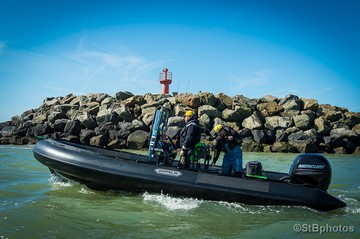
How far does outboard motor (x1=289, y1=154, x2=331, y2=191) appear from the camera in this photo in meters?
5.99

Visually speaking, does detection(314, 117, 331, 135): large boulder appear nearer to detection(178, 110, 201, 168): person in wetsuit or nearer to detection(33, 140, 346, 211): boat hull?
detection(33, 140, 346, 211): boat hull

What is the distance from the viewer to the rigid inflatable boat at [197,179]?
5926mm

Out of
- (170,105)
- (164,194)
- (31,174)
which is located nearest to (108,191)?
(164,194)

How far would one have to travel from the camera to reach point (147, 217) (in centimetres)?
523

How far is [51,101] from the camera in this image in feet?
99.3

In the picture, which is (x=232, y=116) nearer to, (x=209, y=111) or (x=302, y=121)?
(x=209, y=111)

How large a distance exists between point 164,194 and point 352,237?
3.40m

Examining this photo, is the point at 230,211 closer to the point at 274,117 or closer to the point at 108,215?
the point at 108,215

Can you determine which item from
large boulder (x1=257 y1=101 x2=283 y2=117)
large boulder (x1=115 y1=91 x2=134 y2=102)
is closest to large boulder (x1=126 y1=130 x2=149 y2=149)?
large boulder (x1=115 y1=91 x2=134 y2=102)

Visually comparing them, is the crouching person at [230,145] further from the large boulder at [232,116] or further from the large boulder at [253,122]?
the large boulder at [232,116]

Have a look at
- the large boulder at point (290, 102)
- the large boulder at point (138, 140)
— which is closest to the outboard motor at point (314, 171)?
the large boulder at point (138, 140)

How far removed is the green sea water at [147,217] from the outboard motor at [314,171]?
0.56m

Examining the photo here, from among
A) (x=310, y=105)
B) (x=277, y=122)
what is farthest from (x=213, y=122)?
(x=310, y=105)

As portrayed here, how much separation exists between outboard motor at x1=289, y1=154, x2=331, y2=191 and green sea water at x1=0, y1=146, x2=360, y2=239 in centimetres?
56
